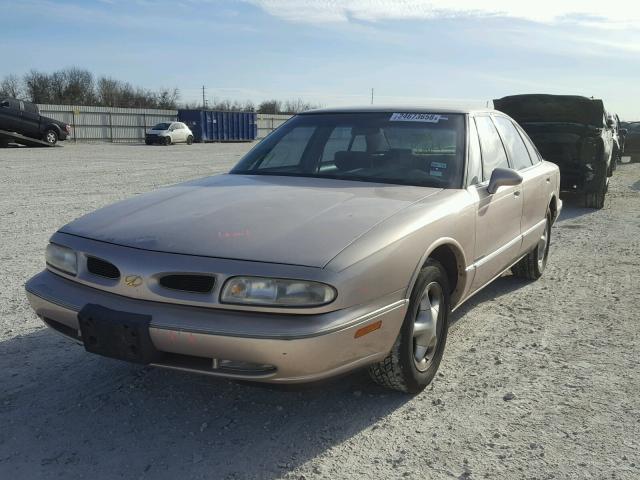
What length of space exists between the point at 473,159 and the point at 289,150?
1.27m

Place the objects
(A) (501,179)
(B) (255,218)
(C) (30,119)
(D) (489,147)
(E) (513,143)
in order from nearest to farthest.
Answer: (B) (255,218) < (A) (501,179) < (D) (489,147) < (E) (513,143) < (C) (30,119)

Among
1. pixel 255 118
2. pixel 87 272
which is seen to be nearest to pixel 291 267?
pixel 87 272

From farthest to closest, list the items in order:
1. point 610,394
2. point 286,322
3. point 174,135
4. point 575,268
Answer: point 174,135 < point 575,268 < point 610,394 < point 286,322

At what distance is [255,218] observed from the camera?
2939 millimetres

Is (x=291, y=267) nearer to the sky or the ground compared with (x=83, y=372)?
nearer to the sky

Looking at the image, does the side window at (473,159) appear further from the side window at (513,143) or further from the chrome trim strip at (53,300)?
the chrome trim strip at (53,300)

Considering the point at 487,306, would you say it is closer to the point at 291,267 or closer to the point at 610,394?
the point at 610,394

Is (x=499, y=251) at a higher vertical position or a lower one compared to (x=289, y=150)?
lower

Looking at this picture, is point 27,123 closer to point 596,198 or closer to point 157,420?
point 596,198

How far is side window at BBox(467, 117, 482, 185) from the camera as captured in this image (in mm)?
3812

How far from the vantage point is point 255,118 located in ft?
148

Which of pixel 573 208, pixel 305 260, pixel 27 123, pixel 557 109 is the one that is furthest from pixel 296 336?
pixel 27 123

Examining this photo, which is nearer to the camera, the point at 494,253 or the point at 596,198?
the point at 494,253

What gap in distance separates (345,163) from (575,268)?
3331 mm
